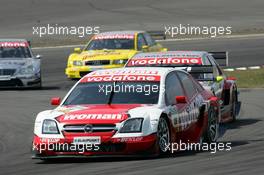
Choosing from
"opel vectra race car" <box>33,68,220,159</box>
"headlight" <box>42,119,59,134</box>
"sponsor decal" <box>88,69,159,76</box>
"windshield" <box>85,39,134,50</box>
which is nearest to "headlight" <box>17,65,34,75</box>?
"windshield" <box>85,39,134,50</box>

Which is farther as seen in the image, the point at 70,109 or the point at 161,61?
the point at 161,61

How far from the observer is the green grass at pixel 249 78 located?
85.9ft

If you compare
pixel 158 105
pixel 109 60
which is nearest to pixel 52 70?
pixel 109 60

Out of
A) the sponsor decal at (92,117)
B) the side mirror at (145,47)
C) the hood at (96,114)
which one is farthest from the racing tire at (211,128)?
the side mirror at (145,47)

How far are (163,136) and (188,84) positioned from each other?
67.8 inches

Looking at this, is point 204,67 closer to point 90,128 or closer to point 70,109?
point 70,109

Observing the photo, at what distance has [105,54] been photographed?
28.6 m

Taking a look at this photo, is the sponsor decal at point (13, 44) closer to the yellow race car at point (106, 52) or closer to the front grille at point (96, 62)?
the yellow race car at point (106, 52)

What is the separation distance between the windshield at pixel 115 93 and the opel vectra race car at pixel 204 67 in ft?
12.0

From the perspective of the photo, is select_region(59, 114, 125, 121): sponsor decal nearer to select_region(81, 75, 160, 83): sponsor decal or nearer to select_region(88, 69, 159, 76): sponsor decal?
select_region(81, 75, 160, 83): sponsor decal

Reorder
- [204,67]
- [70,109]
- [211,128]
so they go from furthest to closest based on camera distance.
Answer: [204,67]
[211,128]
[70,109]

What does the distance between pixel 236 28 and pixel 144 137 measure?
35.2 metres

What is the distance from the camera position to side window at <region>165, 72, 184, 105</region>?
13.4 m

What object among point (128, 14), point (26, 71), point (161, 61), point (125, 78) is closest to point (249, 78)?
point (26, 71)
